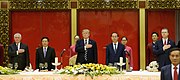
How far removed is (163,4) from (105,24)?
1.92 m

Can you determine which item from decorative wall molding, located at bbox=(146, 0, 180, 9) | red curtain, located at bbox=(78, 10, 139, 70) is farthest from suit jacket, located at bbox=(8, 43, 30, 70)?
decorative wall molding, located at bbox=(146, 0, 180, 9)

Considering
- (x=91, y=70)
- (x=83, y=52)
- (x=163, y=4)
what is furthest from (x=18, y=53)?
(x=163, y=4)

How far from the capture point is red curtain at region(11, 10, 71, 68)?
13.2m

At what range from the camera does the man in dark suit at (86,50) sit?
364 inches

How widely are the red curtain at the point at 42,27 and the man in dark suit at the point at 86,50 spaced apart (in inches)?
145

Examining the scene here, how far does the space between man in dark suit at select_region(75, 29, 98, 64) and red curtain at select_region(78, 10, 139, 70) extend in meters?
3.65

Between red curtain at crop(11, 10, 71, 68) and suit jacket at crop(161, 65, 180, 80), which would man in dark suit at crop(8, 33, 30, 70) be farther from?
suit jacket at crop(161, 65, 180, 80)

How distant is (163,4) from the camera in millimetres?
12766

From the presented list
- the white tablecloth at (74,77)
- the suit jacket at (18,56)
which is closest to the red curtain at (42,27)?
the suit jacket at (18,56)

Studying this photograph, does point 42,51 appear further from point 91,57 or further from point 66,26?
point 66,26

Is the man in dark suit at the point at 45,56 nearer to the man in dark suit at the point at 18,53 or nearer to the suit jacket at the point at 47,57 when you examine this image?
the suit jacket at the point at 47,57

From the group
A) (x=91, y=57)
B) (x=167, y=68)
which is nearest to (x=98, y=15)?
(x=91, y=57)

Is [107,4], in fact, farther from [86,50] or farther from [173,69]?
[173,69]

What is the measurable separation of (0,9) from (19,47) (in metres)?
4.15
